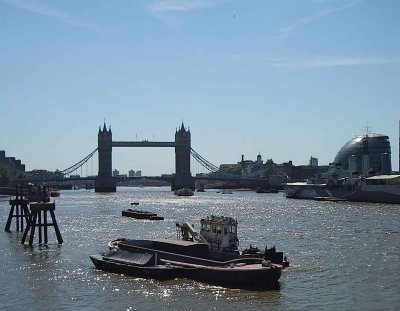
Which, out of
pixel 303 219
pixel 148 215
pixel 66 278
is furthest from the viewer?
pixel 148 215

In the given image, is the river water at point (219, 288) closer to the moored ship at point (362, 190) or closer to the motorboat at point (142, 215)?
the motorboat at point (142, 215)

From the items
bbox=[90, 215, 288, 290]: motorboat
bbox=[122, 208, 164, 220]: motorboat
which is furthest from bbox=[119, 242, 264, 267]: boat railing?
bbox=[122, 208, 164, 220]: motorboat

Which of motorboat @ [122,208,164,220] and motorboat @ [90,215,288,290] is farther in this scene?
motorboat @ [122,208,164,220]

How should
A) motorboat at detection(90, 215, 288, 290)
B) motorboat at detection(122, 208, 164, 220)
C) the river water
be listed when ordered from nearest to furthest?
the river water, motorboat at detection(90, 215, 288, 290), motorboat at detection(122, 208, 164, 220)

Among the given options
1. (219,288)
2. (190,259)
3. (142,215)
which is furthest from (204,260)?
(142,215)

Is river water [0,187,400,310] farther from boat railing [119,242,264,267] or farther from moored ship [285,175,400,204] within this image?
moored ship [285,175,400,204]

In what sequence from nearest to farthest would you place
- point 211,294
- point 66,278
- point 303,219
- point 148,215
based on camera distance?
point 211,294 < point 66,278 < point 303,219 < point 148,215

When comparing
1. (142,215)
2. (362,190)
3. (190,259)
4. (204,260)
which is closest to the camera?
(204,260)

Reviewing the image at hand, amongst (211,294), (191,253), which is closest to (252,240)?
(191,253)

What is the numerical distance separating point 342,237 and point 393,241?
6.15 m

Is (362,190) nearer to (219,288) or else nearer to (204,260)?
(204,260)

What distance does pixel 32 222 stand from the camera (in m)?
66.2

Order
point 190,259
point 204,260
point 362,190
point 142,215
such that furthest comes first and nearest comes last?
point 362,190, point 142,215, point 190,259, point 204,260

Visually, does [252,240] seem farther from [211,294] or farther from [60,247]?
[211,294]
